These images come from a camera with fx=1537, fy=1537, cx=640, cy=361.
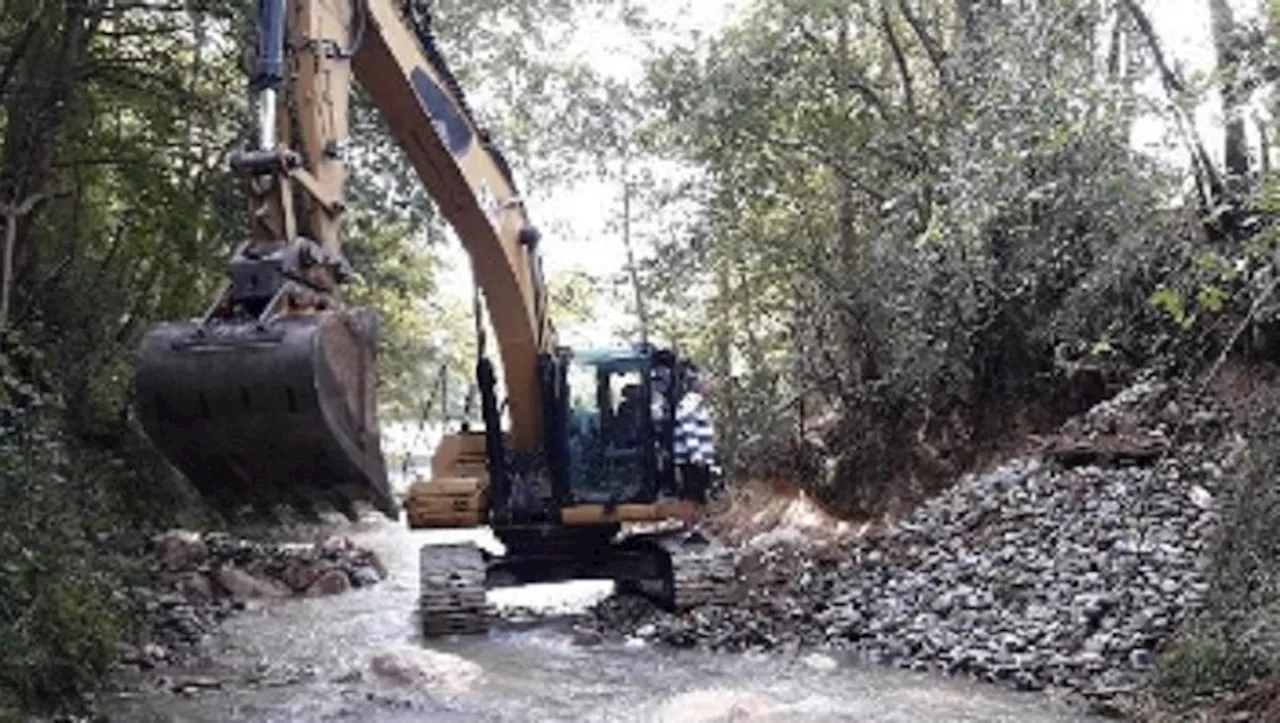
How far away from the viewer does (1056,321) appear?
1285 cm

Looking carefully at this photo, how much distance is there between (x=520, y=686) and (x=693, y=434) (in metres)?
2.90

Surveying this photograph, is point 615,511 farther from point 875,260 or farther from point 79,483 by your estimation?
point 875,260

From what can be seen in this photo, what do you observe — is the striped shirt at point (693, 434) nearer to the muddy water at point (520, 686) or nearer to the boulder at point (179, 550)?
the muddy water at point (520, 686)

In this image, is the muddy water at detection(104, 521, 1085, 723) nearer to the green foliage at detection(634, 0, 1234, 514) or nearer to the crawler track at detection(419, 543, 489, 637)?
the crawler track at detection(419, 543, 489, 637)

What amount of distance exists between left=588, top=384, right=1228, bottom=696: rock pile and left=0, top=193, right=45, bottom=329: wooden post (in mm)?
4941

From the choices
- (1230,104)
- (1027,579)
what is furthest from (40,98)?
(1230,104)

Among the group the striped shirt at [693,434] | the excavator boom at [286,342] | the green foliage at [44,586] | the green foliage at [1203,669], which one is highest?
the excavator boom at [286,342]

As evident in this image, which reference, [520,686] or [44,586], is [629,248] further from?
[44,586]

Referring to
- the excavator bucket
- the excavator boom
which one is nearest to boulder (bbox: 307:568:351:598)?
the excavator boom

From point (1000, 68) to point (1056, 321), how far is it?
9.28 feet

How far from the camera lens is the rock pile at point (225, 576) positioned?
450 inches

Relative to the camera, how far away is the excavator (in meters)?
5.88

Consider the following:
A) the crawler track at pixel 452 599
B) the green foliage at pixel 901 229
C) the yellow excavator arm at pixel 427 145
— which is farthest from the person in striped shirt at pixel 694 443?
the green foliage at pixel 901 229

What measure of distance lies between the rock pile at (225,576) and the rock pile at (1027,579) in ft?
10.3
